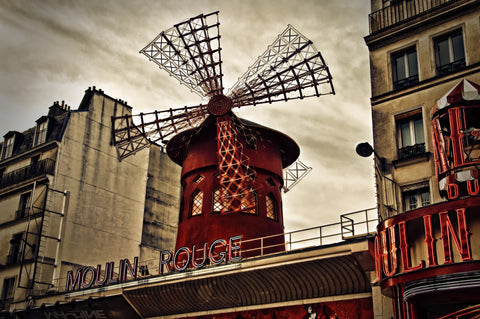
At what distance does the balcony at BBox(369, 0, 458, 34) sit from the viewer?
12.2 metres

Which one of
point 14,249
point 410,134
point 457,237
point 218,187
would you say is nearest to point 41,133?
point 14,249

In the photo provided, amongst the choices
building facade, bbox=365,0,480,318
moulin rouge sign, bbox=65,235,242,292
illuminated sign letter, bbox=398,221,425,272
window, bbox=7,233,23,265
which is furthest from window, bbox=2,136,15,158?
illuminated sign letter, bbox=398,221,425,272

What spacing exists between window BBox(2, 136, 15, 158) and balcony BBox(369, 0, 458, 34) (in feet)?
53.9

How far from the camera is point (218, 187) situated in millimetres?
16625

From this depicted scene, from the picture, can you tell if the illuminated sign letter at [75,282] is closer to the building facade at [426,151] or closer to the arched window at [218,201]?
the arched window at [218,201]

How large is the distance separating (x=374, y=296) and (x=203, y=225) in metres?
6.28

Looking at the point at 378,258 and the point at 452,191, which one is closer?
the point at 452,191

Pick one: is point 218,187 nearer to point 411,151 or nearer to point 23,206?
point 411,151

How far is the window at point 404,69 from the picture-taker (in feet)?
39.8

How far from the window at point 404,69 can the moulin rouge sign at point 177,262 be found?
4968 mm

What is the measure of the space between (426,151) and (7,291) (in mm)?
15555

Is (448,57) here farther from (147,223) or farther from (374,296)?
(147,223)

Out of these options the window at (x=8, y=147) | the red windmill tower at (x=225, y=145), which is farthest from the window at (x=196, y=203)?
the window at (x=8, y=147)

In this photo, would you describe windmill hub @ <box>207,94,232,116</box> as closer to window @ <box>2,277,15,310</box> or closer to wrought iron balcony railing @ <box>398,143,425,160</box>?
wrought iron balcony railing @ <box>398,143,425,160</box>
